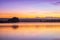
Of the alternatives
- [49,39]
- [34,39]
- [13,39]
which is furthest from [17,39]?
[49,39]

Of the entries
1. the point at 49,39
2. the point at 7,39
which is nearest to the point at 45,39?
the point at 49,39

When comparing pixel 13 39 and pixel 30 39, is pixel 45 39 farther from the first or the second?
pixel 13 39

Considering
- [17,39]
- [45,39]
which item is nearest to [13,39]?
[17,39]

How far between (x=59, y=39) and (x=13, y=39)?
4.32ft

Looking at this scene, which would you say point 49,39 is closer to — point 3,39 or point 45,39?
point 45,39

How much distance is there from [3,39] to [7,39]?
4.8 inches

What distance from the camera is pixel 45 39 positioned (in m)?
5.41

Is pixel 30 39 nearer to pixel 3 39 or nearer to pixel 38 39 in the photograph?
pixel 38 39

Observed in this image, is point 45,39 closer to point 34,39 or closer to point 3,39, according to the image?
point 34,39

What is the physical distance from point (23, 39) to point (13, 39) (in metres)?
0.30

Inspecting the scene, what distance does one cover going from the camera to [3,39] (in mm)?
5395

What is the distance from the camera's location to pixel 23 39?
217 inches

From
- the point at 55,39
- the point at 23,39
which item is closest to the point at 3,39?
the point at 23,39

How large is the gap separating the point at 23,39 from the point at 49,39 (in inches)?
29.9
